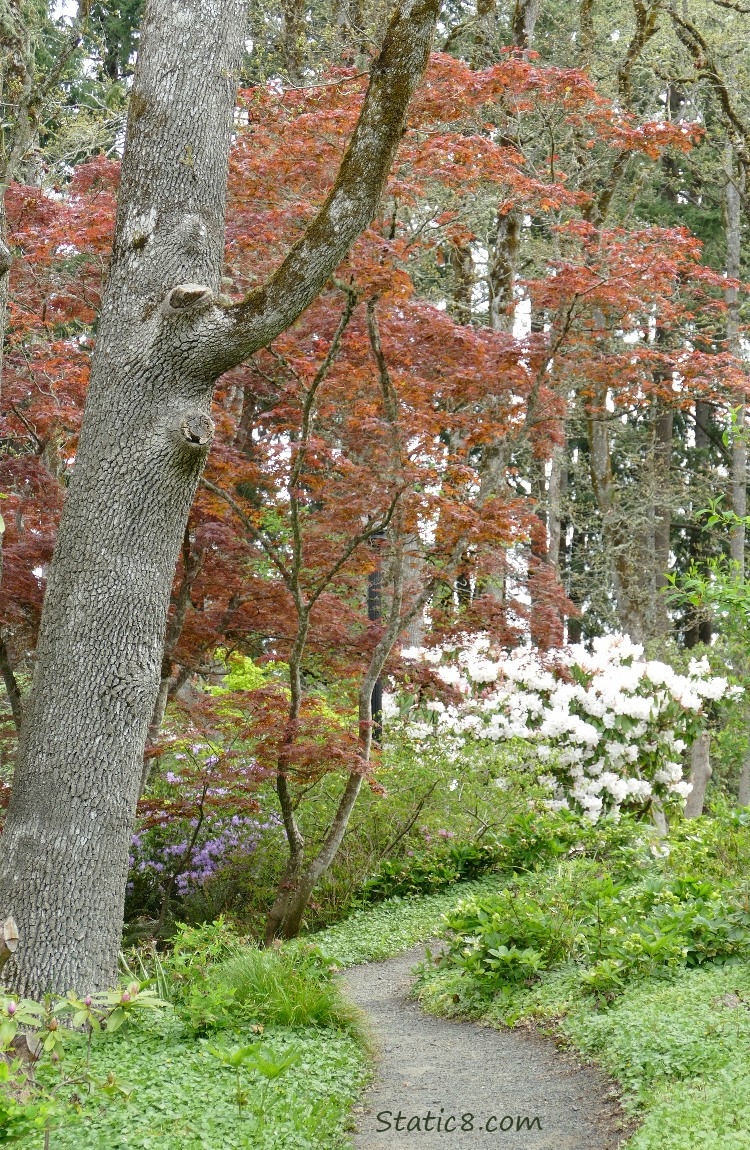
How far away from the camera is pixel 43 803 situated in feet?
13.3

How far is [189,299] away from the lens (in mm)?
4238

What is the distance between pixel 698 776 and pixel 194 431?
32.6 feet

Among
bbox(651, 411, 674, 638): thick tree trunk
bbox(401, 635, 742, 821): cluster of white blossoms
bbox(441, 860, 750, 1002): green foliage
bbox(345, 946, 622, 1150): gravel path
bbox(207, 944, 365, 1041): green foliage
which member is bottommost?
bbox(345, 946, 622, 1150): gravel path

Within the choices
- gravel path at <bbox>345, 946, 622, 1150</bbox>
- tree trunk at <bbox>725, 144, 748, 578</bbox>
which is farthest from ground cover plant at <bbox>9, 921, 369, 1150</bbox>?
tree trunk at <bbox>725, 144, 748, 578</bbox>

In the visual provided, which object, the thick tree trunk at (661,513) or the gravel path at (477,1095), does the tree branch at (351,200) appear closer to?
the gravel path at (477,1095)

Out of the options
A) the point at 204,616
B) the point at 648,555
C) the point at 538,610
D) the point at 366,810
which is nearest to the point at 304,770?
the point at 204,616

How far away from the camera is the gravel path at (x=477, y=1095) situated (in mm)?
3352

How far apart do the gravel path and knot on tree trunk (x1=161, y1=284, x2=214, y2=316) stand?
10.1 feet

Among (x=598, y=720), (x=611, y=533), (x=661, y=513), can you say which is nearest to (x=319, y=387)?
(x=598, y=720)

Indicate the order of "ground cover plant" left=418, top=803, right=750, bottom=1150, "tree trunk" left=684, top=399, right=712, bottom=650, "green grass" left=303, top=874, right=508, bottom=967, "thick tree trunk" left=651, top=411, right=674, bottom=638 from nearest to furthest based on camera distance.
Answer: "ground cover plant" left=418, top=803, right=750, bottom=1150 → "green grass" left=303, top=874, right=508, bottom=967 → "thick tree trunk" left=651, top=411, right=674, bottom=638 → "tree trunk" left=684, top=399, right=712, bottom=650

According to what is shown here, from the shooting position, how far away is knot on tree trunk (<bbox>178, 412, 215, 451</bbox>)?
167 inches

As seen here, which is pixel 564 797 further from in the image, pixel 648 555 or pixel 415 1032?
pixel 648 555

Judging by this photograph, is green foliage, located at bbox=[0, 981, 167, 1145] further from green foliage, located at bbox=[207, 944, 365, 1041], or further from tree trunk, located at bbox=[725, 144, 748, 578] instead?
tree trunk, located at bbox=[725, 144, 748, 578]

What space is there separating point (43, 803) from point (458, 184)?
4.60 m
